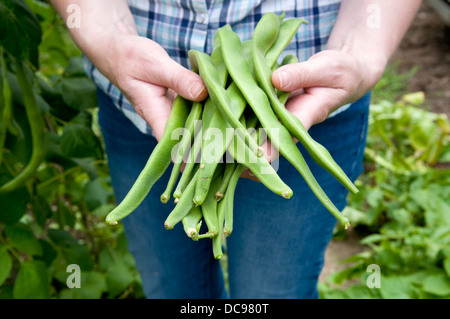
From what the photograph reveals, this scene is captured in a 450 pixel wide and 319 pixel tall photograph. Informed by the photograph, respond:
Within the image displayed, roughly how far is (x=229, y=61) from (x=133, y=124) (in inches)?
15.3

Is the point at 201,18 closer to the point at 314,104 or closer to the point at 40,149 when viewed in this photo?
the point at 314,104

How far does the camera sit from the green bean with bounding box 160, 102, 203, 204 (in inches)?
28.3

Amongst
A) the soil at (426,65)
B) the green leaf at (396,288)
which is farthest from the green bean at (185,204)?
the soil at (426,65)

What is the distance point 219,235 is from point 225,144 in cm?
14

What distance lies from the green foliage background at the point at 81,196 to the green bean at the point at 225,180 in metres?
0.61

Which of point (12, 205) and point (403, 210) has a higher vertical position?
point (12, 205)

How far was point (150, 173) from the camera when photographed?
2.42 ft

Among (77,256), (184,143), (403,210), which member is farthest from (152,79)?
(403,210)

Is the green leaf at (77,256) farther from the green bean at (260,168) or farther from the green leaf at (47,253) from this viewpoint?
the green bean at (260,168)

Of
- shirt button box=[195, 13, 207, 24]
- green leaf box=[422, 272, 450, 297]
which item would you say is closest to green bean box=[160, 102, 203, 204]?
shirt button box=[195, 13, 207, 24]

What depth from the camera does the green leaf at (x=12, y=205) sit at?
1.21 meters

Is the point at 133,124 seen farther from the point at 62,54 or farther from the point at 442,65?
the point at 442,65

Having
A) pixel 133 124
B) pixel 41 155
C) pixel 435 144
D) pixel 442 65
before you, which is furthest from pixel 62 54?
pixel 442 65

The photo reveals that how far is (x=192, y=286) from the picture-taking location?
1354 millimetres
